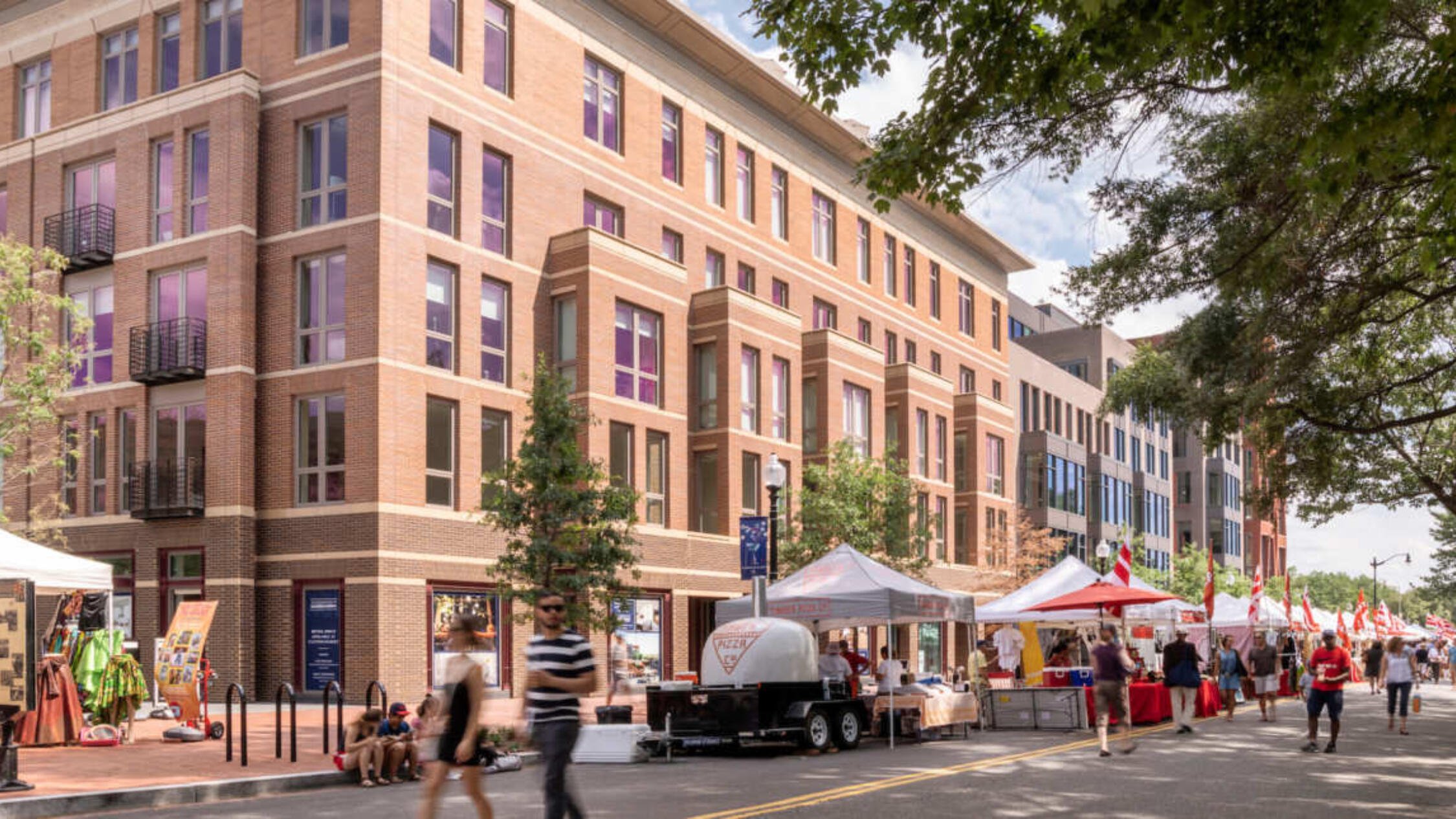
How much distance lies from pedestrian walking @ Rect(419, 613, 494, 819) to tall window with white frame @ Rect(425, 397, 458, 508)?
22.8 meters

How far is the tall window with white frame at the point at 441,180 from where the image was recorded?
33.2 m

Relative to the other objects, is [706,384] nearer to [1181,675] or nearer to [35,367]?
[35,367]

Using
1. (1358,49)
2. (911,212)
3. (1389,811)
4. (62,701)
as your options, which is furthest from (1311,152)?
(911,212)

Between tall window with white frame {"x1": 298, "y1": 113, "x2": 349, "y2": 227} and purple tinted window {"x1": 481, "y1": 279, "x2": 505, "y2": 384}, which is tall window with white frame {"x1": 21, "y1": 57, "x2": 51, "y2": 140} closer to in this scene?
tall window with white frame {"x1": 298, "y1": 113, "x2": 349, "y2": 227}

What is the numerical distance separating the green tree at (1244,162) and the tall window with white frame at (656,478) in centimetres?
1632

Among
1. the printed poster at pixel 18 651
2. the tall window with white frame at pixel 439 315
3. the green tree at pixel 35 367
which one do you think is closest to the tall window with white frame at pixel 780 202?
the tall window with white frame at pixel 439 315

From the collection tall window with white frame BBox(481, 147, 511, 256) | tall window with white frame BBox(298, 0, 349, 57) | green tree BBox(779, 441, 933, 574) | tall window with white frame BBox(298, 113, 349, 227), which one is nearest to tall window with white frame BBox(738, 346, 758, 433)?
green tree BBox(779, 441, 933, 574)

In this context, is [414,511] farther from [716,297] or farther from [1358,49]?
[1358,49]

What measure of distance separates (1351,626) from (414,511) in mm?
40295

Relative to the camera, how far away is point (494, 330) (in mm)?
34812

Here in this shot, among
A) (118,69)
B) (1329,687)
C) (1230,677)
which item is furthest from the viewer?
(118,69)

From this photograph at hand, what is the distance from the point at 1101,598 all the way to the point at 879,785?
11.9 metres

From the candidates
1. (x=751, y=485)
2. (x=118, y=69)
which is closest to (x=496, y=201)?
(x=118, y=69)

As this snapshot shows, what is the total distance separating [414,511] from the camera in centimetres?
3156
